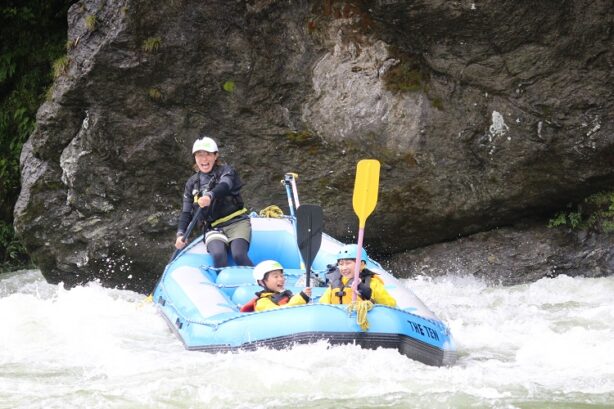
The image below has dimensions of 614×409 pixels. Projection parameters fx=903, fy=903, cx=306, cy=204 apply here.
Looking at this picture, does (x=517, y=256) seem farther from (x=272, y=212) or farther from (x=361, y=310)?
(x=361, y=310)

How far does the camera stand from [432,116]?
9984 mm

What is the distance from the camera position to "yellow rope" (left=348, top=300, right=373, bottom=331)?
6.05 m

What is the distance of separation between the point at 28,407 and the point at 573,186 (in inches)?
265

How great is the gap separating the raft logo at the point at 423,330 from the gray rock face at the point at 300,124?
13.2 feet

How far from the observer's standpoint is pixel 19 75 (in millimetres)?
13102

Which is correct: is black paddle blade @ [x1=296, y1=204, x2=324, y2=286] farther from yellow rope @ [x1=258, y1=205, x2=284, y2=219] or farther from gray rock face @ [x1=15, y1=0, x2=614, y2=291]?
gray rock face @ [x1=15, y1=0, x2=614, y2=291]

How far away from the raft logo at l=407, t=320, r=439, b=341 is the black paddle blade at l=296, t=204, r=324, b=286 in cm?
100

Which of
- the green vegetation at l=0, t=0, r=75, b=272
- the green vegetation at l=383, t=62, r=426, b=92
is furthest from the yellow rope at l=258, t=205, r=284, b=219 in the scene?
the green vegetation at l=0, t=0, r=75, b=272

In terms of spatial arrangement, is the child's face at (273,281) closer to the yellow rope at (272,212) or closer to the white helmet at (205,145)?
the white helmet at (205,145)

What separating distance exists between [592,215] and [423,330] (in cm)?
448

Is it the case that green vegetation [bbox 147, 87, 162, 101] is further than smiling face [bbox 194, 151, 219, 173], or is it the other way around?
green vegetation [bbox 147, 87, 162, 101]

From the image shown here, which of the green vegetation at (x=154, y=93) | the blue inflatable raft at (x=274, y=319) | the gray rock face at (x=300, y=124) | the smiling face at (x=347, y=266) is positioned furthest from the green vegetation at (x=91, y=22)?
the smiling face at (x=347, y=266)

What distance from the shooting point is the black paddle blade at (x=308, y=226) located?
6.83 m

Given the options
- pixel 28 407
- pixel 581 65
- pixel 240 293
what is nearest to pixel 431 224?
pixel 581 65
